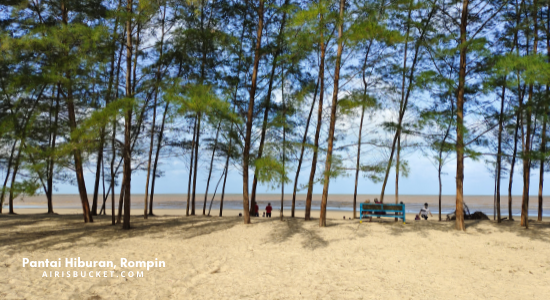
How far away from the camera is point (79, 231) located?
11.2 meters

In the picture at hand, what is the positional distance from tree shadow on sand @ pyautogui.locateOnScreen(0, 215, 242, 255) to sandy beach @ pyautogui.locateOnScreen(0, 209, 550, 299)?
0.11 ft

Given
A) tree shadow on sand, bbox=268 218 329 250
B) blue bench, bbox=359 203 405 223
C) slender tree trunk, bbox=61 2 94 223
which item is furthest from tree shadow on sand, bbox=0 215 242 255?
blue bench, bbox=359 203 405 223

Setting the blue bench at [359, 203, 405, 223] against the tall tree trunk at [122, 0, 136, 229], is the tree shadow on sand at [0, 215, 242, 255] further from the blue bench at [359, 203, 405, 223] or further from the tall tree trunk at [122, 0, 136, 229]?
the blue bench at [359, 203, 405, 223]

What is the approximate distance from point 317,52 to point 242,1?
3741mm

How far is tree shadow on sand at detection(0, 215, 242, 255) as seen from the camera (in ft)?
30.9

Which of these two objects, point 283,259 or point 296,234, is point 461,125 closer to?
point 296,234

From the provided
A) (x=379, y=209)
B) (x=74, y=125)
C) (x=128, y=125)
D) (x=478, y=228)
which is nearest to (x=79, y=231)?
(x=74, y=125)

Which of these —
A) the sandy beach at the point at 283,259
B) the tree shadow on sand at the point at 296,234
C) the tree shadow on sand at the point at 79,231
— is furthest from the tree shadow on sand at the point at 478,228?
the tree shadow on sand at the point at 79,231

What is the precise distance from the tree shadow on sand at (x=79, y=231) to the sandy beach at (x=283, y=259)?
0.03 metres

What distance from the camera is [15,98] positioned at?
1402 cm

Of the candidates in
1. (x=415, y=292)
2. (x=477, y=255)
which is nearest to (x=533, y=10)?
(x=477, y=255)

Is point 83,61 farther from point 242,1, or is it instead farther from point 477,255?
point 477,255

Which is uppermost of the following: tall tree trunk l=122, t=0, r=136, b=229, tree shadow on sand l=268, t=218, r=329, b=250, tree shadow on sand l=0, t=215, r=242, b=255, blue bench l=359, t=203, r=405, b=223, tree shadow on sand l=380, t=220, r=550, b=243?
tall tree trunk l=122, t=0, r=136, b=229

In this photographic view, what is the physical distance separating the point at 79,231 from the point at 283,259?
729 centimetres
